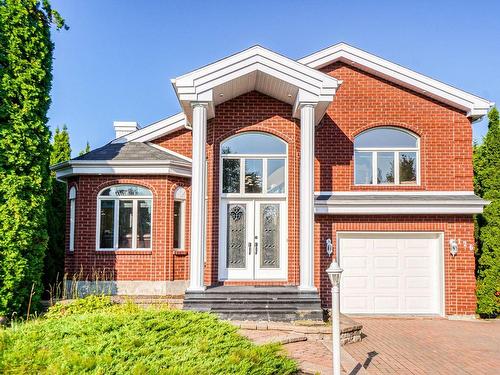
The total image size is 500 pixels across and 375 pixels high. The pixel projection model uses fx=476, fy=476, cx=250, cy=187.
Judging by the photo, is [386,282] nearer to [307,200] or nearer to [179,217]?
[307,200]

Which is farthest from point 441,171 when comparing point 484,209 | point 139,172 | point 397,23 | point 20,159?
point 20,159

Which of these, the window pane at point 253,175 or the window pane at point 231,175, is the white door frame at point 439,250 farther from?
the window pane at point 231,175

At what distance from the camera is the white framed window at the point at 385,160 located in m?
12.9

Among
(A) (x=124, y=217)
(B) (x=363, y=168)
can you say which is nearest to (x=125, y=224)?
(A) (x=124, y=217)

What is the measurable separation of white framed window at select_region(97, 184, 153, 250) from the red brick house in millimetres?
27

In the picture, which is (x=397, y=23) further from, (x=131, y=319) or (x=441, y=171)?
(x=131, y=319)

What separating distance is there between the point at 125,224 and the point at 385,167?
715 cm

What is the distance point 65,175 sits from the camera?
12766 mm

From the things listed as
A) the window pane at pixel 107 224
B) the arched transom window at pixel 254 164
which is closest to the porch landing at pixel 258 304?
the arched transom window at pixel 254 164

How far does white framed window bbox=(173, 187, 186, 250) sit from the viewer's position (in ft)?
42.1

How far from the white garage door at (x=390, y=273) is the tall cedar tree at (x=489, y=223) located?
1213 millimetres

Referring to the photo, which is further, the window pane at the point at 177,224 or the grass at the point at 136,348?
the window pane at the point at 177,224

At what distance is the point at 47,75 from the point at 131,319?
6.65m

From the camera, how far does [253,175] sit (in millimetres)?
12117
